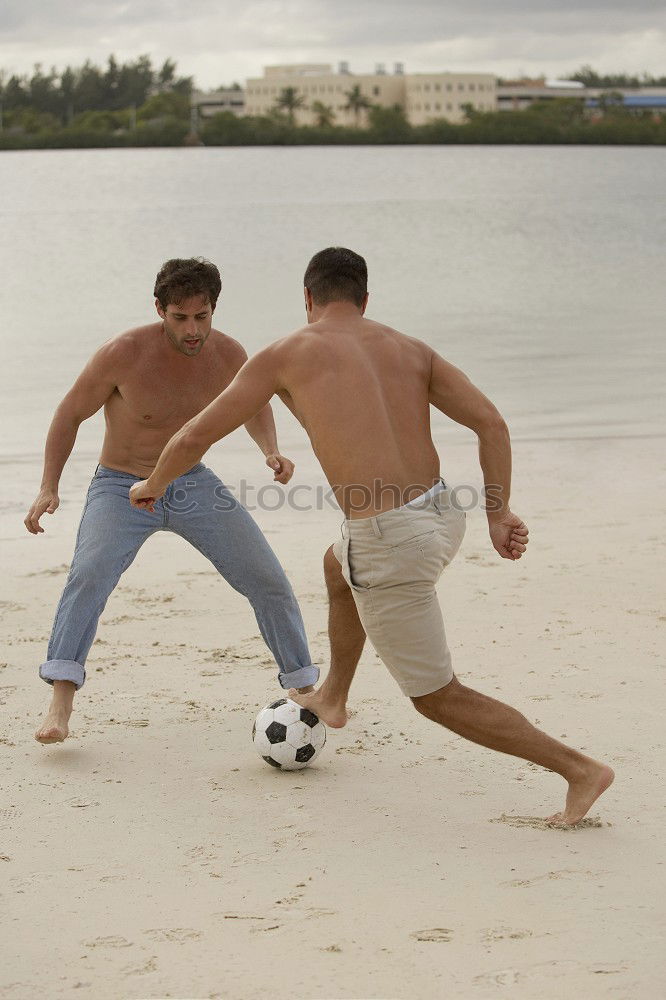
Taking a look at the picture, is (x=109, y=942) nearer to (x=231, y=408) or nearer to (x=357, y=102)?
(x=231, y=408)

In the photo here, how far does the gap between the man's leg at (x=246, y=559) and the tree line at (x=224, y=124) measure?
14381 cm

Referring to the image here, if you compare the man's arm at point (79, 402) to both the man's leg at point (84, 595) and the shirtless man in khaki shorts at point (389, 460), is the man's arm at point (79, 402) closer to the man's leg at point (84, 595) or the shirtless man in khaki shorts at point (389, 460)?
the man's leg at point (84, 595)

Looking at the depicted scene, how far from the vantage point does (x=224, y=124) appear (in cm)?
14512

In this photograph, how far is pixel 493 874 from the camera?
408 cm

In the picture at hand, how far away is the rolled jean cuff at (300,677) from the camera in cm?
528

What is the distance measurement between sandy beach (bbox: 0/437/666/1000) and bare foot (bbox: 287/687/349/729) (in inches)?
7.6

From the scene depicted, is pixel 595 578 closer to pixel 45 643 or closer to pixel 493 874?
pixel 45 643

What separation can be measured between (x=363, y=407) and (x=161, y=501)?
51.8 inches

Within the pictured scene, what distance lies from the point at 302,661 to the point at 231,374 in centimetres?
124

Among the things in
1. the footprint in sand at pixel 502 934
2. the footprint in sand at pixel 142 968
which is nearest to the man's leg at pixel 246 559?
the footprint in sand at pixel 502 934

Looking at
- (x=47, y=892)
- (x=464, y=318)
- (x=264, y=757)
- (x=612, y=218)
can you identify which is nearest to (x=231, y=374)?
(x=264, y=757)

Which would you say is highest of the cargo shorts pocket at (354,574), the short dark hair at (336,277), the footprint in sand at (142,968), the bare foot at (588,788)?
the short dark hair at (336,277)

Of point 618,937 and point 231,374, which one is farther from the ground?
point 231,374

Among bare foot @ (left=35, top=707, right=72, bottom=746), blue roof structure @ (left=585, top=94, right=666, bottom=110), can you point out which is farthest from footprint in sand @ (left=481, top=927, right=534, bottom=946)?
blue roof structure @ (left=585, top=94, right=666, bottom=110)
